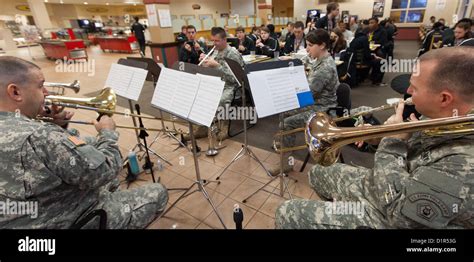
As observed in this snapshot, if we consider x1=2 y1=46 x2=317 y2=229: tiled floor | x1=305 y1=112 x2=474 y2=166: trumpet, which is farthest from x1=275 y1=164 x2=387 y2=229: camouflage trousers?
x1=2 y1=46 x2=317 y2=229: tiled floor

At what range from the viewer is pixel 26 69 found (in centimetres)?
115

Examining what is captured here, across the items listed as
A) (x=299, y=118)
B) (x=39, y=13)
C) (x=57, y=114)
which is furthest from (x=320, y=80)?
(x=39, y=13)

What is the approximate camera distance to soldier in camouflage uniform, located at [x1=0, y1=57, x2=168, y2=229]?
1.01 meters

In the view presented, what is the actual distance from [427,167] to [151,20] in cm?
770

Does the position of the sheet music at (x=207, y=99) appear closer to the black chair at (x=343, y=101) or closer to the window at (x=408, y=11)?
the black chair at (x=343, y=101)

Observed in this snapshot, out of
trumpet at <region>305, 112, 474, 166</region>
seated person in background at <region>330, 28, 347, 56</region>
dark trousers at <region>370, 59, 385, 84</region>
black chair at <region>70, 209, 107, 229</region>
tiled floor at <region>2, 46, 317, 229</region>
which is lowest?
tiled floor at <region>2, 46, 317, 229</region>

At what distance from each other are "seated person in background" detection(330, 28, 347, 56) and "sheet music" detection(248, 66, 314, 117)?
14.2 ft

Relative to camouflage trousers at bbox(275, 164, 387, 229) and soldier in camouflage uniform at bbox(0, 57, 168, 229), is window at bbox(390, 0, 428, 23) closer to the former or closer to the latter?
camouflage trousers at bbox(275, 164, 387, 229)

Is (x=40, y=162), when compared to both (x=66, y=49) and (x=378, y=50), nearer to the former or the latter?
(x=378, y=50)

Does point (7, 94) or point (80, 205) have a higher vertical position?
point (7, 94)

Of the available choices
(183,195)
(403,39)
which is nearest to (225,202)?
(183,195)

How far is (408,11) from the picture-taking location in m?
13.2

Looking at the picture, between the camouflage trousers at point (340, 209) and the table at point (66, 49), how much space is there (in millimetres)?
13002
